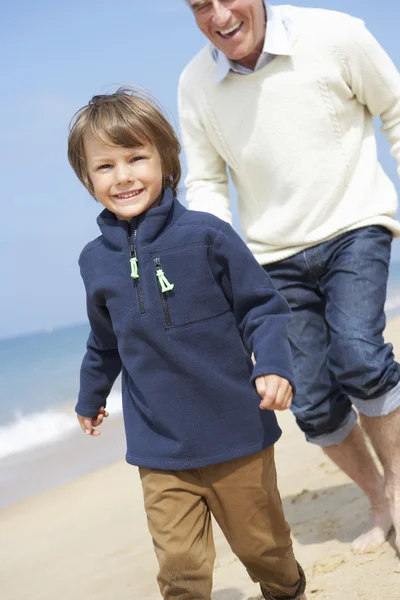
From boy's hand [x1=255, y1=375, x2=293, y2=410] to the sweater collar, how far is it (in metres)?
0.61

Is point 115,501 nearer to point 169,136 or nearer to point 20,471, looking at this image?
point 20,471

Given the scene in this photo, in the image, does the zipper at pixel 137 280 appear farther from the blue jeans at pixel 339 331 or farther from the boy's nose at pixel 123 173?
the blue jeans at pixel 339 331

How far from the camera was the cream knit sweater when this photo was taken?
373 cm

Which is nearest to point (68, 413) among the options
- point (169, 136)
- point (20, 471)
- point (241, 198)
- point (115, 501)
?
point (20, 471)

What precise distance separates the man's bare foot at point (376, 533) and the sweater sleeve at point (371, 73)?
153 cm

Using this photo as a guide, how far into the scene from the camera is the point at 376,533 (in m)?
3.97

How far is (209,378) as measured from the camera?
2891 mm

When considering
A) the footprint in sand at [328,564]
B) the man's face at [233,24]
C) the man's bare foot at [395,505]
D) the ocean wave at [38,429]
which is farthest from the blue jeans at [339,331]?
the ocean wave at [38,429]

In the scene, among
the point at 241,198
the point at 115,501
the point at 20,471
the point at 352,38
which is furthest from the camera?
the point at 20,471

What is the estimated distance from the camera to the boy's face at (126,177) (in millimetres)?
→ 3006

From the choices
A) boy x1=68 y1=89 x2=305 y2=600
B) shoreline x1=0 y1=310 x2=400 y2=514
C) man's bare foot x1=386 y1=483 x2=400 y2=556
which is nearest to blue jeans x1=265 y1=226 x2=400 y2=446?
man's bare foot x1=386 y1=483 x2=400 y2=556

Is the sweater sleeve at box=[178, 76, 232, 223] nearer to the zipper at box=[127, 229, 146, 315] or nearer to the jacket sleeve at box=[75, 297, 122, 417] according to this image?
the jacket sleeve at box=[75, 297, 122, 417]

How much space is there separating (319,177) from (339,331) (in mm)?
634

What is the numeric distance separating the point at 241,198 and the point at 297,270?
0.43m
